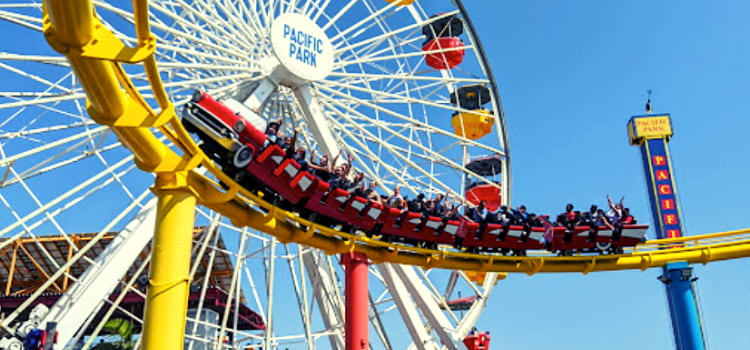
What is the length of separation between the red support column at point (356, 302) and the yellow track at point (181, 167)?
24 centimetres

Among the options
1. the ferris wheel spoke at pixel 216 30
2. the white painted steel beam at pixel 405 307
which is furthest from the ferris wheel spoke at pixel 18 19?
the white painted steel beam at pixel 405 307

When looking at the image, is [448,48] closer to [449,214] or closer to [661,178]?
[449,214]

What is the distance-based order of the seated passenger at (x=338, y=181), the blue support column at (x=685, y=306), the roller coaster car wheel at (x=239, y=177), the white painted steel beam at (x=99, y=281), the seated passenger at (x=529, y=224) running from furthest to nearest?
the blue support column at (x=685, y=306) → the seated passenger at (x=529, y=224) → the seated passenger at (x=338, y=181) → the white painted steel beam at (x=99, y=281) → the roller coaster car wheel at (x=239, y=177)

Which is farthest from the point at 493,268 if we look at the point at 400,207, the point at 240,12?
the point at 240,12

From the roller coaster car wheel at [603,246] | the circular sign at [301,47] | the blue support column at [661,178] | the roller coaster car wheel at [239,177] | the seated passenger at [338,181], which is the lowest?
the roller coaster car wheel at [239,177]

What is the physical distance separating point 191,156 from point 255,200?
5.53 feet

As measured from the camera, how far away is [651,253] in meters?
14.6

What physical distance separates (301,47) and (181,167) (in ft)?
22.3

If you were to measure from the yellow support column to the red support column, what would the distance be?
15.3 ft

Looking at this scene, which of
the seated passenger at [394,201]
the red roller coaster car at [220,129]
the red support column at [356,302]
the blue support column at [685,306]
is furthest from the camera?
the blue support column at [685,306]

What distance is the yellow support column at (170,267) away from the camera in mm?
7020

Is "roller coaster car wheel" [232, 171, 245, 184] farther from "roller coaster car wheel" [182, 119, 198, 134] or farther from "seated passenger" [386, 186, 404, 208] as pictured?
"seated passenger" [386, 186, 404, 208]

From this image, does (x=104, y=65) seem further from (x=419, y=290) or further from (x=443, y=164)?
(x=443, y=164)

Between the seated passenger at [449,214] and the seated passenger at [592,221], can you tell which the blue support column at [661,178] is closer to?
the seated passenger at [592,221]
